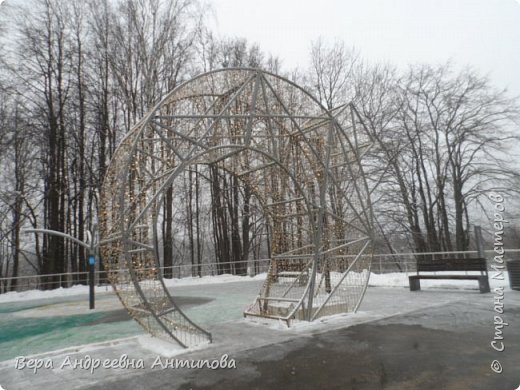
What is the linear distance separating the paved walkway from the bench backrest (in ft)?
9.61

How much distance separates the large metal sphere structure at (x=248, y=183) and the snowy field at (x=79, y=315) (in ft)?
3.12

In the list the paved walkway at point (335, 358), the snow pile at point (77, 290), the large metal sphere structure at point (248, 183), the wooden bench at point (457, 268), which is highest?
the large metal sphere structure at point (248, 183)

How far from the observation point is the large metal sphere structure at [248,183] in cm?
502

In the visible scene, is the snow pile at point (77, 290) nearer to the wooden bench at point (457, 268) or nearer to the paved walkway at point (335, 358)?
the wooden bench at point (457, 268)

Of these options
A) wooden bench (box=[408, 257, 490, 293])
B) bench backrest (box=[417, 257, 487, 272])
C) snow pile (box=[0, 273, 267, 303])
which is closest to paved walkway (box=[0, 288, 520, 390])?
wooden bench (box=[408, 257, 490, 293])

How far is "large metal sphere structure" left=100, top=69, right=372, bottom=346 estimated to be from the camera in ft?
16.5

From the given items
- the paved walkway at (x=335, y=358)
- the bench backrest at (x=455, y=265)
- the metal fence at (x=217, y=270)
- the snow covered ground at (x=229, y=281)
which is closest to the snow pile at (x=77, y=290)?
the snow covered ground at (x=229, y=281)

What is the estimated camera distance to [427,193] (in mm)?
19859

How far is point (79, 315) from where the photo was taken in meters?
9.44

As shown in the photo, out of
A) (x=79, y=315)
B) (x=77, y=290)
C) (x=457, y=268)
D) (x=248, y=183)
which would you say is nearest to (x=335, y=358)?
(x=248, y=183)

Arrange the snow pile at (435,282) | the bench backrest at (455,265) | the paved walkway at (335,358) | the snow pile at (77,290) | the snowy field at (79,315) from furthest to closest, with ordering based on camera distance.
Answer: the snow pile at (77,290), the snow pile at (435,282), the bench backrest at (455,265), the snowy field at (79,315), the paved walkway at (335,358)

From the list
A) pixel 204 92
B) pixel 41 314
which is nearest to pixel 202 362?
pixel 204 92

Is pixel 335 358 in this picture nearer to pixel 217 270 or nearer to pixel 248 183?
pixel 248 183

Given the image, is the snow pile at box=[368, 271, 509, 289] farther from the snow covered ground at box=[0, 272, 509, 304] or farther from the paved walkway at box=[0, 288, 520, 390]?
the paved walkway at box=[0, 288, 520, 390]
